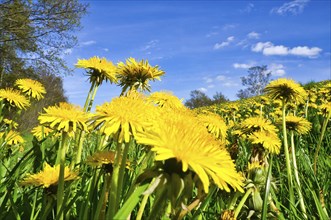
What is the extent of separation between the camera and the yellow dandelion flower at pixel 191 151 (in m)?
0.76

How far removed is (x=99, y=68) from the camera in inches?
83.9

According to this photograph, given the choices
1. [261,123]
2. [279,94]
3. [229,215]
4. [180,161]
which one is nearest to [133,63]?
[229,215]

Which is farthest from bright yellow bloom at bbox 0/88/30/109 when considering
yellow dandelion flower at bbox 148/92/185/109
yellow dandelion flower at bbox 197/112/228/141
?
yellow dandelion flower at bbox 197/112/228/141

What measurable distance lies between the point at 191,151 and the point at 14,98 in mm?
2508

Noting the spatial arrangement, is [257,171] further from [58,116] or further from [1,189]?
[1,189]

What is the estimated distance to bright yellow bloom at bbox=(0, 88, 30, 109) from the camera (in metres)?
2.88

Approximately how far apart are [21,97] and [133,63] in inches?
61.5

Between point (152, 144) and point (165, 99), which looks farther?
point (165, 99)

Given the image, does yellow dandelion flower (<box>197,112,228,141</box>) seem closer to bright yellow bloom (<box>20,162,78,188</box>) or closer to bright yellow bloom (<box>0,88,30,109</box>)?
bright yellow bloom (<box>20,162,78,188</box>)

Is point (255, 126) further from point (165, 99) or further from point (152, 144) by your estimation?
point (152, 144)

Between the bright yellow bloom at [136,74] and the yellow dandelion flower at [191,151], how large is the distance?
994 mm

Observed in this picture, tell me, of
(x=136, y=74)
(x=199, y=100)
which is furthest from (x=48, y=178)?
(x=199, y=100)

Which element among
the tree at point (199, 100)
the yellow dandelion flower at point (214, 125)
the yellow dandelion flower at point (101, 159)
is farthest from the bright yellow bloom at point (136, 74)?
the tree at point (199, 100)

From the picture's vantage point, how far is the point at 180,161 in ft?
2.63
